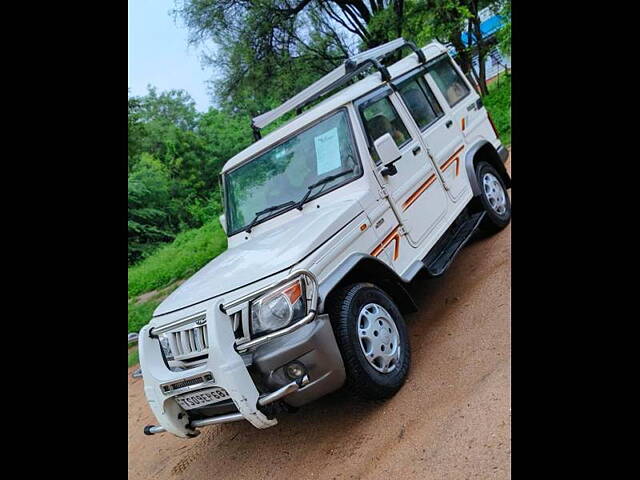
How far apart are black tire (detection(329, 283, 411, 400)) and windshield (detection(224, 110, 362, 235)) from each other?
105cm

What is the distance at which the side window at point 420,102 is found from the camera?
4.71 meters

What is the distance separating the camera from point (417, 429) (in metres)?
2.85

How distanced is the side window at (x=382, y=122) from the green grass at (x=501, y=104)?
5267 millimetres

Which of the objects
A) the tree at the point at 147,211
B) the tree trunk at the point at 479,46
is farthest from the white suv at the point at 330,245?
the tree at the point at 147,211

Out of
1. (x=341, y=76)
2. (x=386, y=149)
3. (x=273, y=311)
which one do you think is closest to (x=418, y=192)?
(x=386, y=149)

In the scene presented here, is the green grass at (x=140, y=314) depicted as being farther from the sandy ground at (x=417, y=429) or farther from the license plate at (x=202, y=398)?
the license plate at (x=202, y=398)

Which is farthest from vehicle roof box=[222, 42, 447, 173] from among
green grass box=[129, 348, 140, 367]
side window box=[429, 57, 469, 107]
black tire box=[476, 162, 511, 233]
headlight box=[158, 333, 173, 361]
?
green grass box=[129, 348, 140, 367]

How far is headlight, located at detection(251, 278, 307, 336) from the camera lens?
2.81m

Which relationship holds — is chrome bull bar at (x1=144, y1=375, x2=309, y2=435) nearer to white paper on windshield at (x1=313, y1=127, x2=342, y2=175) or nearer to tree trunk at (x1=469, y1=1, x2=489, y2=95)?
white paper on windshield at (x1=313, y1=127, x2=342, y2=175)
